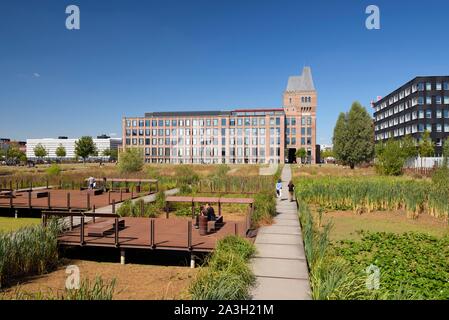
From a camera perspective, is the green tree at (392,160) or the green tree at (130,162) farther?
the green tree at (130,162)

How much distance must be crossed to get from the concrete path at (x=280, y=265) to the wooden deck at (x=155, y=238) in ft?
4.50

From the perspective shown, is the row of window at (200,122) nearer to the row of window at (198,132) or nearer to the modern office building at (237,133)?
the modern office building at (237,133)

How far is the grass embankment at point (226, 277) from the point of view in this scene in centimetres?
638

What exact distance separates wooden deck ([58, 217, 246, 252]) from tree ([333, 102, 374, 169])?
2049 inches

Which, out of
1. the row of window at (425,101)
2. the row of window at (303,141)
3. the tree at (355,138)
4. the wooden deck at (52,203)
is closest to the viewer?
the wooden deck at (52,203)

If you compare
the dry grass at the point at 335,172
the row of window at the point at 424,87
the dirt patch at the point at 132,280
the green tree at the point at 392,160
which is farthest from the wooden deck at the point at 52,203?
the row of window at the point at 424,87

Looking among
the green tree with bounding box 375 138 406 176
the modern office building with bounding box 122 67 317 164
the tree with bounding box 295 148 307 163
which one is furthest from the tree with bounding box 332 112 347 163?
the modern office building with bounding box 122 67 317 164

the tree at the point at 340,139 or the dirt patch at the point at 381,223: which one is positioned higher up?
the tree at the point at 340,139

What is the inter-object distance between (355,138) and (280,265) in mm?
57237

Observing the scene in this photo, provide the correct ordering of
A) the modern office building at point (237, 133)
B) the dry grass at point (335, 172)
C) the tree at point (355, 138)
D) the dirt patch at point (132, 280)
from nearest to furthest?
1. the dirt patch at point (132, 280)
2. the dry grass at point (335, 172)
3. the tree at point (355, 138)
4. the modern office building at point (237, 133)

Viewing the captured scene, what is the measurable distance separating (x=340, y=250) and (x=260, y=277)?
458cm

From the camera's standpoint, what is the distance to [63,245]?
11.4 meters

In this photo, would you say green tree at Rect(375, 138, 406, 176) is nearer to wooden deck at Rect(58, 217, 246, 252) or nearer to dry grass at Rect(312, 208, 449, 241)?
dry grass at Rect(312, 208, 449, 241)

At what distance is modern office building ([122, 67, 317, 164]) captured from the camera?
9950 cm
